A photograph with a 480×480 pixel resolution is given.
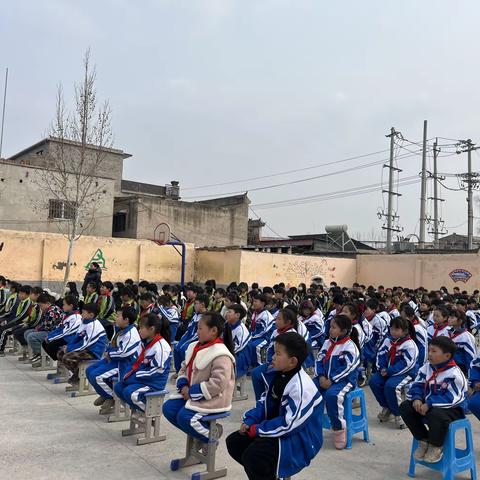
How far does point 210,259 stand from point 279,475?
21594 millimetres

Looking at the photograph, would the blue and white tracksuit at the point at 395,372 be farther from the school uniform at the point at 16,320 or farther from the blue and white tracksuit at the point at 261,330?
Answer: the school uniform at the point at 16,320

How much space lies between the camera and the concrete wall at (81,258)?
18.3 metres

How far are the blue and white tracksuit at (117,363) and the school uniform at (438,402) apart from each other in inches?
106

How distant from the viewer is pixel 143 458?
14.5ft

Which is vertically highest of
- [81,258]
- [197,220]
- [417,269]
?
[197,220]

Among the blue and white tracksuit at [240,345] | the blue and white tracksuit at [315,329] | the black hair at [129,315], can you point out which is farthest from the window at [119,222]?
the black hair at [129,315]

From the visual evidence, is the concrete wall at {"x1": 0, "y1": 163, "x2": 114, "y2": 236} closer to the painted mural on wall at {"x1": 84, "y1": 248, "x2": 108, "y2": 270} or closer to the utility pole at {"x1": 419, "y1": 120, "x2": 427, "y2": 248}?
the painted mural on wall at {"x1": 84, "y1": 248, "x2": 108, "y2": 270}

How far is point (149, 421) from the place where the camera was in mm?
4734

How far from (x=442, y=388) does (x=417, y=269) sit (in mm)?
21176

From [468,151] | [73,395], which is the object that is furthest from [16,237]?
[468,151]

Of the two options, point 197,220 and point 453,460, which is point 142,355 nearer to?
point 453,460

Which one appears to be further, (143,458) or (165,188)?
(165,188)

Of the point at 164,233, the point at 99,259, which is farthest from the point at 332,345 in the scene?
the point at 164,233

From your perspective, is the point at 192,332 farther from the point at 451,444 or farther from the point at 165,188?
the point at 165,188
